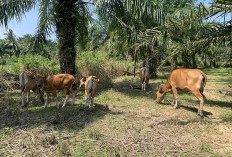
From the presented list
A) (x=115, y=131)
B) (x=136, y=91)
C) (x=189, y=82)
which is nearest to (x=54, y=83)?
(x=115, y=131)

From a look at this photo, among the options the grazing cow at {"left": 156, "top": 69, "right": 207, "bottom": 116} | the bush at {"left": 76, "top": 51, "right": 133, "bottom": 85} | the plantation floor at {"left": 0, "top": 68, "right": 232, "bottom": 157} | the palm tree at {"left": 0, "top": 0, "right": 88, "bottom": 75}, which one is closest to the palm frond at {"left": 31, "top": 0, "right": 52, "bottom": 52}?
the palm tree at {"left": 0, "top": 0, "right": 88, "bottom": 75}

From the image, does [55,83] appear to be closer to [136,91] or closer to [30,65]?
[136,91]

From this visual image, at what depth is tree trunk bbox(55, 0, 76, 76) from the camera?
8.12 metres

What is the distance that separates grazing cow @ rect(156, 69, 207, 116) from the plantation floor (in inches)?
27.2

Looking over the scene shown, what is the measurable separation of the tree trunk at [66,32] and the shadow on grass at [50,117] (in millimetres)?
2914

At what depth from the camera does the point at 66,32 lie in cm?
830

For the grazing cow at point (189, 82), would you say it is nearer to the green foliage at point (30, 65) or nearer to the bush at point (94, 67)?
the bush at point (94, 67)

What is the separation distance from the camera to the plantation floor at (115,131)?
3.37 meters

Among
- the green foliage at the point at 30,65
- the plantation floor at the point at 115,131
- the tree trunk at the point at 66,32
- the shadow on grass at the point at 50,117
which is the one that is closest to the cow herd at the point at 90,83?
the shadow on grass at the point at 50,117

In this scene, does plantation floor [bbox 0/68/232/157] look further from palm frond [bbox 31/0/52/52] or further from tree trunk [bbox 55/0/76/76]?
palm frond [bbox 31/0/52/52]

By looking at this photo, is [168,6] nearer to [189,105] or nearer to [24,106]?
[189,105]

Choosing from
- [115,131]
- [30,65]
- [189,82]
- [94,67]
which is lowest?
[115,131]

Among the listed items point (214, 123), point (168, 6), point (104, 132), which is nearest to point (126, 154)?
point (104, 132)

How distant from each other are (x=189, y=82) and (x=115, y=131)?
10.9 ft
